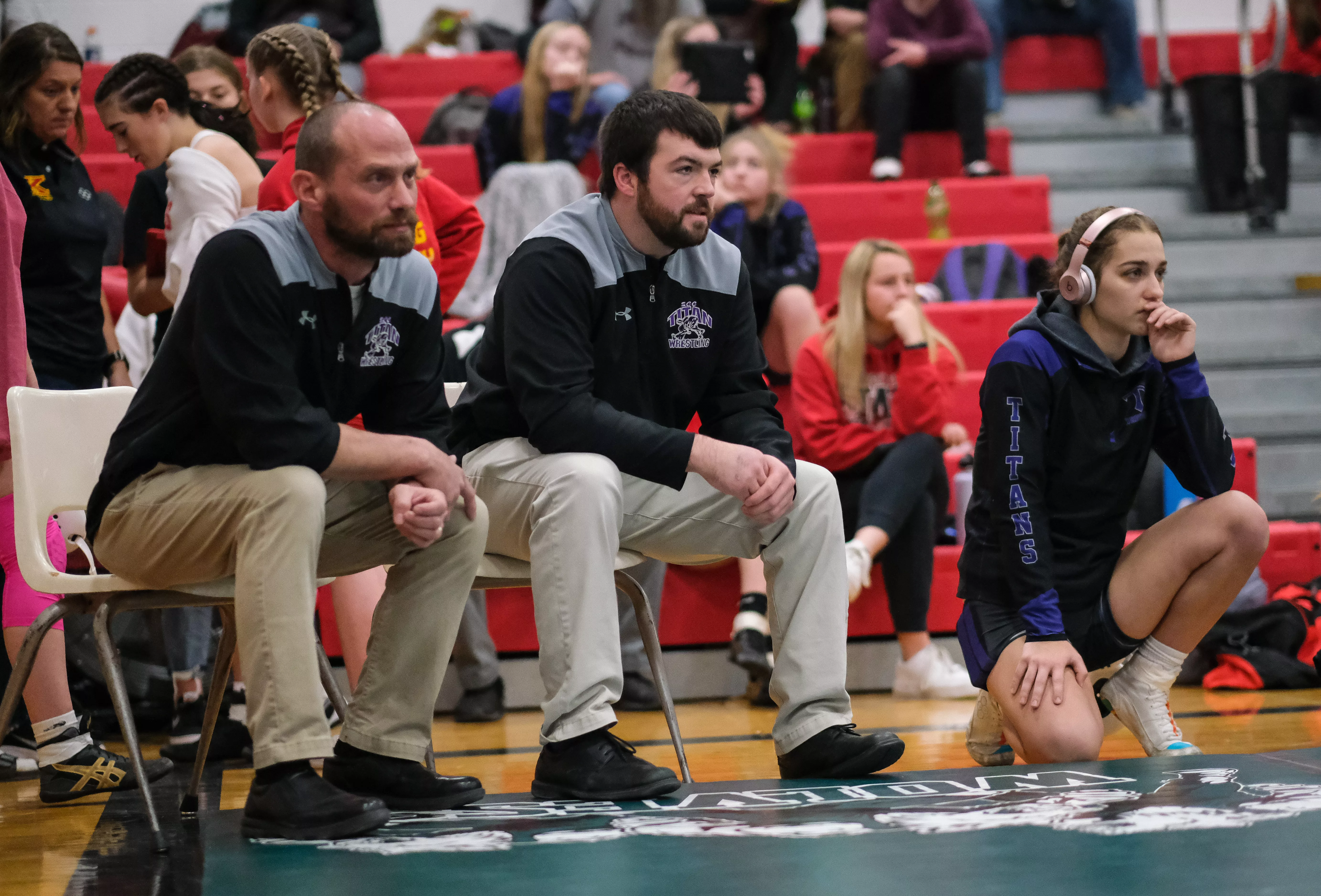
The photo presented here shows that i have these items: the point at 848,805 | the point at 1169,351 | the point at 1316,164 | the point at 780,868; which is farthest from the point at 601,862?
the point at 1316,164

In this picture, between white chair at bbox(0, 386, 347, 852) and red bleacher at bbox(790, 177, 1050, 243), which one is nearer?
white chair at bbox(0, 386, 347, 852)

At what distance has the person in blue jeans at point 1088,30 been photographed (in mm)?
6156

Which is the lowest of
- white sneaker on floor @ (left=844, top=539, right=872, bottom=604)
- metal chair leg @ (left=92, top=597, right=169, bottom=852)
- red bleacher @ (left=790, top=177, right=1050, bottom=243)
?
white sneaker on floor @ (left=844, top=539, right=872, bottom=604)

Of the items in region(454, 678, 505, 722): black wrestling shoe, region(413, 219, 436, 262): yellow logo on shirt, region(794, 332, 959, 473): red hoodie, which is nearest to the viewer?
region(413, 219, 436, 262): yellow logo on shirt

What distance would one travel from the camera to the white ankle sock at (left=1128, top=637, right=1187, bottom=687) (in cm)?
248

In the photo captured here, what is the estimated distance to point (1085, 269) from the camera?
2451 millimetres

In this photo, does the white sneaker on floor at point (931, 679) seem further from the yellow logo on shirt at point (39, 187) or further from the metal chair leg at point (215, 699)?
the yellow logo on shirt at point (39, 187)

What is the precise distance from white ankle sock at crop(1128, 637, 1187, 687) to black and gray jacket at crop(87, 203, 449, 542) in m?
1.29

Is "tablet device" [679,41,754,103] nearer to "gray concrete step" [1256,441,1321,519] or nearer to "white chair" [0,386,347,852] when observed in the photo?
"gray concrete step" [1256,441,1321,519]

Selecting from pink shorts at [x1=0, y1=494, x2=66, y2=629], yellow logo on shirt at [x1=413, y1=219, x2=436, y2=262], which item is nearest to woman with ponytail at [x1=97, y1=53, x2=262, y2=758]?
yellow logo on shirt at [x1=413, y1=219, x2=436, y2=262]

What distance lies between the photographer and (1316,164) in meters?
5.99

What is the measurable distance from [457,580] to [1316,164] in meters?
5.15

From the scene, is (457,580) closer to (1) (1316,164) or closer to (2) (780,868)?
(2) (780,868)

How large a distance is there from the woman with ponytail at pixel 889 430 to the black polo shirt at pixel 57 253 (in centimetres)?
182
